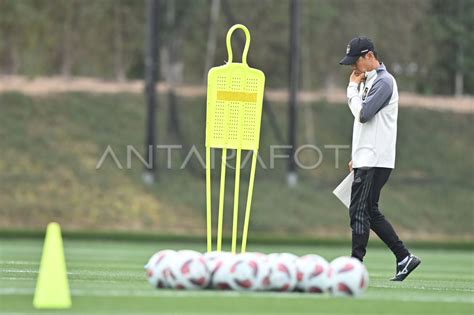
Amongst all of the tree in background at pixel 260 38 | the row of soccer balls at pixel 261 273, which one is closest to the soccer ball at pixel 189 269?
the row of soccer balls at pixel 261 273

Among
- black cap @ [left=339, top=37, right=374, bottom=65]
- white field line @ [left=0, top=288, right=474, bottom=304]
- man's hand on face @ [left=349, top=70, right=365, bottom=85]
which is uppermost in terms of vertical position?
black cap @ [left=339, top=37, right=374, bottom=65]

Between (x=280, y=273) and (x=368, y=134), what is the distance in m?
2.74

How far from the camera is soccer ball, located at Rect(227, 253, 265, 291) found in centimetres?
862

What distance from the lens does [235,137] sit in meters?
10.7

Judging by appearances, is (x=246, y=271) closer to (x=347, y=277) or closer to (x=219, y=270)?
(x=219, y=270)

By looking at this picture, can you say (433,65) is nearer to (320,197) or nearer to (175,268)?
(320,197)

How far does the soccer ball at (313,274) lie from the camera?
8672 mm

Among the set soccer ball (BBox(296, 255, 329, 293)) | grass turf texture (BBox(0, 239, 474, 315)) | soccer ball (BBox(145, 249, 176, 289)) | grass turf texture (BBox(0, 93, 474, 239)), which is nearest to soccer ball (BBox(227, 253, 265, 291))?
grass turf texture (BBox(0, 239, 474, 315))

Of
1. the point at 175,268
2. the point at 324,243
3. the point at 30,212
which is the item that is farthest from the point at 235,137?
the point at 30,212

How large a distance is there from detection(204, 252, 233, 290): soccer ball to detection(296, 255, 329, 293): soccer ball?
0.45 metres

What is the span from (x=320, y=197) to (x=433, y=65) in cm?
469

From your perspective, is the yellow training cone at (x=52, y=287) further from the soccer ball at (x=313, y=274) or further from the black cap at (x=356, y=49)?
the black cap at (x=356, y=49)

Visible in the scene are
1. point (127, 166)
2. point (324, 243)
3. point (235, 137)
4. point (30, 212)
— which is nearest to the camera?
point (235, 137)

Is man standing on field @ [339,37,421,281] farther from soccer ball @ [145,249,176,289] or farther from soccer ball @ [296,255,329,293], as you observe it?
soccer ball @ [145,249,176,289]
